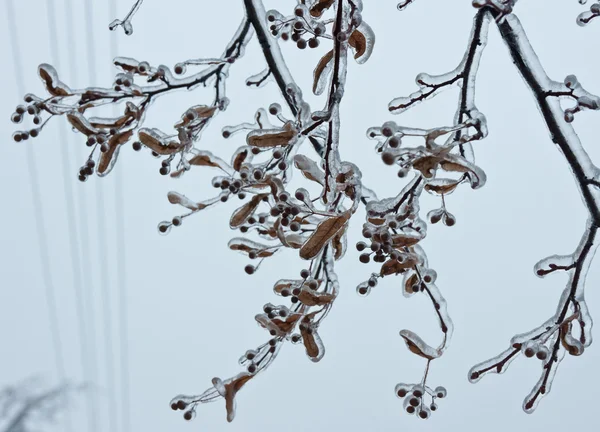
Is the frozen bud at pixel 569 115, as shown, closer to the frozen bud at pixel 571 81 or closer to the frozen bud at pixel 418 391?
the frozen bud at pixel 571 81

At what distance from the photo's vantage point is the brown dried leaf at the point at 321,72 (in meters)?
1.29

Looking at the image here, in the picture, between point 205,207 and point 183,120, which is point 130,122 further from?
point 205,207

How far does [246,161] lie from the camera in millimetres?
1457

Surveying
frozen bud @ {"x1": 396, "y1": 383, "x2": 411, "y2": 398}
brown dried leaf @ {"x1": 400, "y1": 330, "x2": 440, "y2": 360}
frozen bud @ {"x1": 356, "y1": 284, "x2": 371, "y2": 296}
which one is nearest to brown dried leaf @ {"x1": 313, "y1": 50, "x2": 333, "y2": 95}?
frozen bud @ {"x1": 356, "y1": 284, "x2": 371, "y2": 296}

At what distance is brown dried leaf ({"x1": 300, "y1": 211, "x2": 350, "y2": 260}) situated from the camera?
110cm

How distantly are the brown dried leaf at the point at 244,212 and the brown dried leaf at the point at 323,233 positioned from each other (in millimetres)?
342

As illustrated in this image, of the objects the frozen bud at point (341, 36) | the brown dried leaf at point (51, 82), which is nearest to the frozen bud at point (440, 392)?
the frozen bud at point (341, 36)

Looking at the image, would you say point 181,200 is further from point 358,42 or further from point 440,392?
point 440,392

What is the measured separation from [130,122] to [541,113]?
958 millimetres

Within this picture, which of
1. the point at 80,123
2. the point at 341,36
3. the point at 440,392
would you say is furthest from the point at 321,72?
the point at 440,392

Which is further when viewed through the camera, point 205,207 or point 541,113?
point 205,207

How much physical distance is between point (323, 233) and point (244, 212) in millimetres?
369

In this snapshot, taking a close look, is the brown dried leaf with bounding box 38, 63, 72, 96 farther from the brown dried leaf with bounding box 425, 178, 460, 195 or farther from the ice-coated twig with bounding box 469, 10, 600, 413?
the ice-coated twig with bounding box 469, 10, 600, 413

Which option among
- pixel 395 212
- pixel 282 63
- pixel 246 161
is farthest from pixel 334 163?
pixel 282 63
